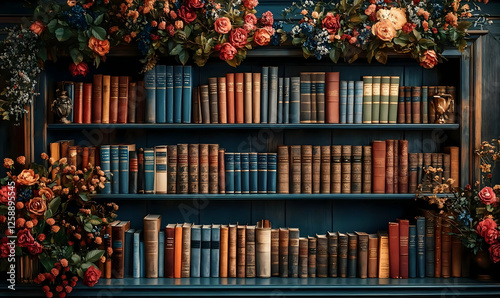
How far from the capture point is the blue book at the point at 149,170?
2.67 metres

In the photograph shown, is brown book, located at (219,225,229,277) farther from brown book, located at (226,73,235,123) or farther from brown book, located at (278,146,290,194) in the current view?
brown book, located at (226,73,235,123)

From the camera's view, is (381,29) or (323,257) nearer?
(381,29)

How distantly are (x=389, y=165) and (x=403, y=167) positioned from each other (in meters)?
0.08

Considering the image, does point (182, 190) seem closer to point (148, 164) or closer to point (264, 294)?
point (148, 164)

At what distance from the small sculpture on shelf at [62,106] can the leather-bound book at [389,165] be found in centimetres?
171

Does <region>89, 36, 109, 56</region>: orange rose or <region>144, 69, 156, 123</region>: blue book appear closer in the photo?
<region>89, 36, 109, 56</region>: orange rose

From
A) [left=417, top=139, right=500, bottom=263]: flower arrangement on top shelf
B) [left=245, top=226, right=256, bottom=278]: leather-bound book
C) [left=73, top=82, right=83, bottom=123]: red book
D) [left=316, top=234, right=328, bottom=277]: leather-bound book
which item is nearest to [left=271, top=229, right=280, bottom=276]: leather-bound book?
[left=245, top=226, right=256, bottom=278]: leather-bound book

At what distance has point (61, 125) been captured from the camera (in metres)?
2.64

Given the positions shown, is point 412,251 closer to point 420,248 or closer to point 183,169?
point 420,248

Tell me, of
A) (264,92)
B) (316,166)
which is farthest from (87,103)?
(316,166)

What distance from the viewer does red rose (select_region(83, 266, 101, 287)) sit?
8.03 feet

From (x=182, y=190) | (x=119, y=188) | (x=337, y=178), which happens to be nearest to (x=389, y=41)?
(x=337, y=178)

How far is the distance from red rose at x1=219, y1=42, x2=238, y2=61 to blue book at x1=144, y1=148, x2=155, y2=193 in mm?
641

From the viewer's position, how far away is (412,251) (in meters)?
2.70
